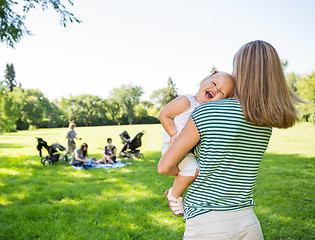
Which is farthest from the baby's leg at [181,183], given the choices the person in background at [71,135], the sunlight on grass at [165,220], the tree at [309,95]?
the tree at [309,95]

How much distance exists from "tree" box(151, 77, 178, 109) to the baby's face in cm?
6805

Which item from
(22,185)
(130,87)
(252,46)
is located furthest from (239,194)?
(130,87)

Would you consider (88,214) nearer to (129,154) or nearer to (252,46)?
(252,46)

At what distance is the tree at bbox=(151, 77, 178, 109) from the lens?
72.3 metres

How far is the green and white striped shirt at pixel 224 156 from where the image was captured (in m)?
1.11

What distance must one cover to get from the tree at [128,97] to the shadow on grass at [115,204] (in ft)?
183

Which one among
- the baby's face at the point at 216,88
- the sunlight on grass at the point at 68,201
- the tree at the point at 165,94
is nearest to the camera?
the baby's face at the point at 216,88

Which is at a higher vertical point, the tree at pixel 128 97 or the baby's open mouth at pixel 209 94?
the tree at pixel 128 97

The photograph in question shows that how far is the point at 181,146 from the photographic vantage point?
1.19 meters

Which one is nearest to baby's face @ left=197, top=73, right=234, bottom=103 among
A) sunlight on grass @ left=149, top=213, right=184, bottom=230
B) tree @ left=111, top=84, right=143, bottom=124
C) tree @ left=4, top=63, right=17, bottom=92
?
sunlight on grass @ left=149, top=213, right=184, bottom=230

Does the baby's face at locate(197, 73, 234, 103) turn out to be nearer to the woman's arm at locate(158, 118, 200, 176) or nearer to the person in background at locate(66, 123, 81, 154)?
the woman's arm at locate(158, 118, 200, 176)

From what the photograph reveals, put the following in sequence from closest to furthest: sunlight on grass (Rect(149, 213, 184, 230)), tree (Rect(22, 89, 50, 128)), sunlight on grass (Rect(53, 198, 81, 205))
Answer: sunlight on grass (Rect(149, 213, 184, 230)), sunlight on grass (Rect(53, 198, 81, 205)), tree (Rect(22, 89, 50, 128))

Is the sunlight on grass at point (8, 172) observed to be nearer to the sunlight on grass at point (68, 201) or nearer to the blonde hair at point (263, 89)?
the sunlight on grass at point (68, 201)

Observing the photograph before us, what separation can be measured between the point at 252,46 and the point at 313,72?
130ft
